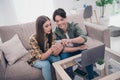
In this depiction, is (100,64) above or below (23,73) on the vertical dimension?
above

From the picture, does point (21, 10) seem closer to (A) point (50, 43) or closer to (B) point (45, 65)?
(A) point (50, 43)

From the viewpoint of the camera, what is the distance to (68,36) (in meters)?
1.91

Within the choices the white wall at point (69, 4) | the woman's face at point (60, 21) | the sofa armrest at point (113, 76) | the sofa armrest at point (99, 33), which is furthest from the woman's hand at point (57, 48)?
the white wall at point (69, 4)

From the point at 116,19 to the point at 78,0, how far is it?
1.39 m

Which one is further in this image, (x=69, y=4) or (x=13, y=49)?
(x=69, y=4)

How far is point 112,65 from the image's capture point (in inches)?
60.1

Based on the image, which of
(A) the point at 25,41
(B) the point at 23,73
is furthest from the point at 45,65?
(A) the point at 25,41

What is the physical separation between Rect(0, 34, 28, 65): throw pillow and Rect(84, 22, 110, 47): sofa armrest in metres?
1.04

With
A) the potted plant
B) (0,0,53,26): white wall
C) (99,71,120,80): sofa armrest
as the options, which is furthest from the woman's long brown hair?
(0,0,53,26): white wall

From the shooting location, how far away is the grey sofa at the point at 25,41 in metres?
1.75

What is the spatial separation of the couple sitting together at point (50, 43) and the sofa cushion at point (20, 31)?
17.7 inches

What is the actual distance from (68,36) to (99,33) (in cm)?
60

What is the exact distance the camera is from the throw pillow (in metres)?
1.94

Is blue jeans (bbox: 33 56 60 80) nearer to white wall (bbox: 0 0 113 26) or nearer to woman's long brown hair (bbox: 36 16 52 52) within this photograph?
woman's long brown hair (bbox: 36 16 52 52)
